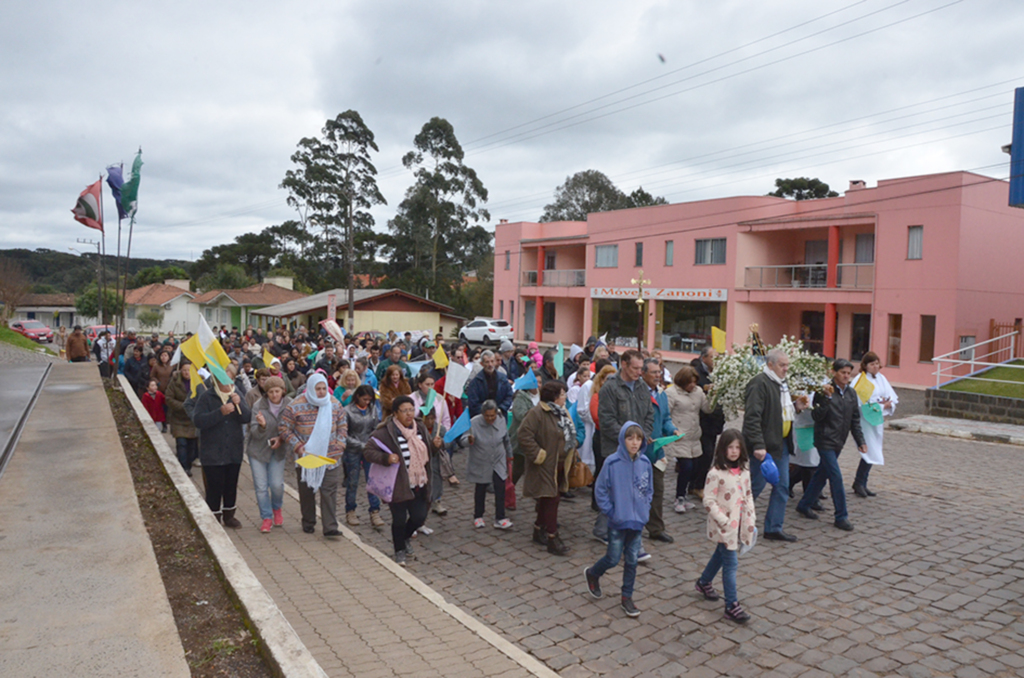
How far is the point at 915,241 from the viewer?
25781 millimetres

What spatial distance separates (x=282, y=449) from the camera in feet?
25.3

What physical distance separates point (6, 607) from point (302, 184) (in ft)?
199

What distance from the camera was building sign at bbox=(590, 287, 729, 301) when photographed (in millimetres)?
33469

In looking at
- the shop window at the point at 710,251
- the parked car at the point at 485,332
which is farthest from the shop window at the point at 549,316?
the shop window at the point at 710,251

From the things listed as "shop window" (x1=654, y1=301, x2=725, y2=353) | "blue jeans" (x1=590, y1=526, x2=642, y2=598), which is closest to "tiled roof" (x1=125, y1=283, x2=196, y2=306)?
"shop window" (x1=654, y1=301, x2=725, y2=353)

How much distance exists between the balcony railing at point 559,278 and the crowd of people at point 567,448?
33.0m

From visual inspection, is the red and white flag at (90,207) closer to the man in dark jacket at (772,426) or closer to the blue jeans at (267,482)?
the blue jeans at (267,482)

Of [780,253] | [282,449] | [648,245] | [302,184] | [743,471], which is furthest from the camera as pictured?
[302,184]

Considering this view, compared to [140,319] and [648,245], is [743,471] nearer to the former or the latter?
[648,245]

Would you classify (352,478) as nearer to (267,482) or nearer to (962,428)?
(267,482)

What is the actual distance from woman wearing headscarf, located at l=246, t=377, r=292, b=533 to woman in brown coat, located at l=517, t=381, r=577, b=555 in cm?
261

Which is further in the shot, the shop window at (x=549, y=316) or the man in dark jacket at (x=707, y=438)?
the shop window at (x=549, y=316)

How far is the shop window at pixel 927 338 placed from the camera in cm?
2514

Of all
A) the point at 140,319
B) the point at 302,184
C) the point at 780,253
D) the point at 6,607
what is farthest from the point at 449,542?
the point at 140,319
